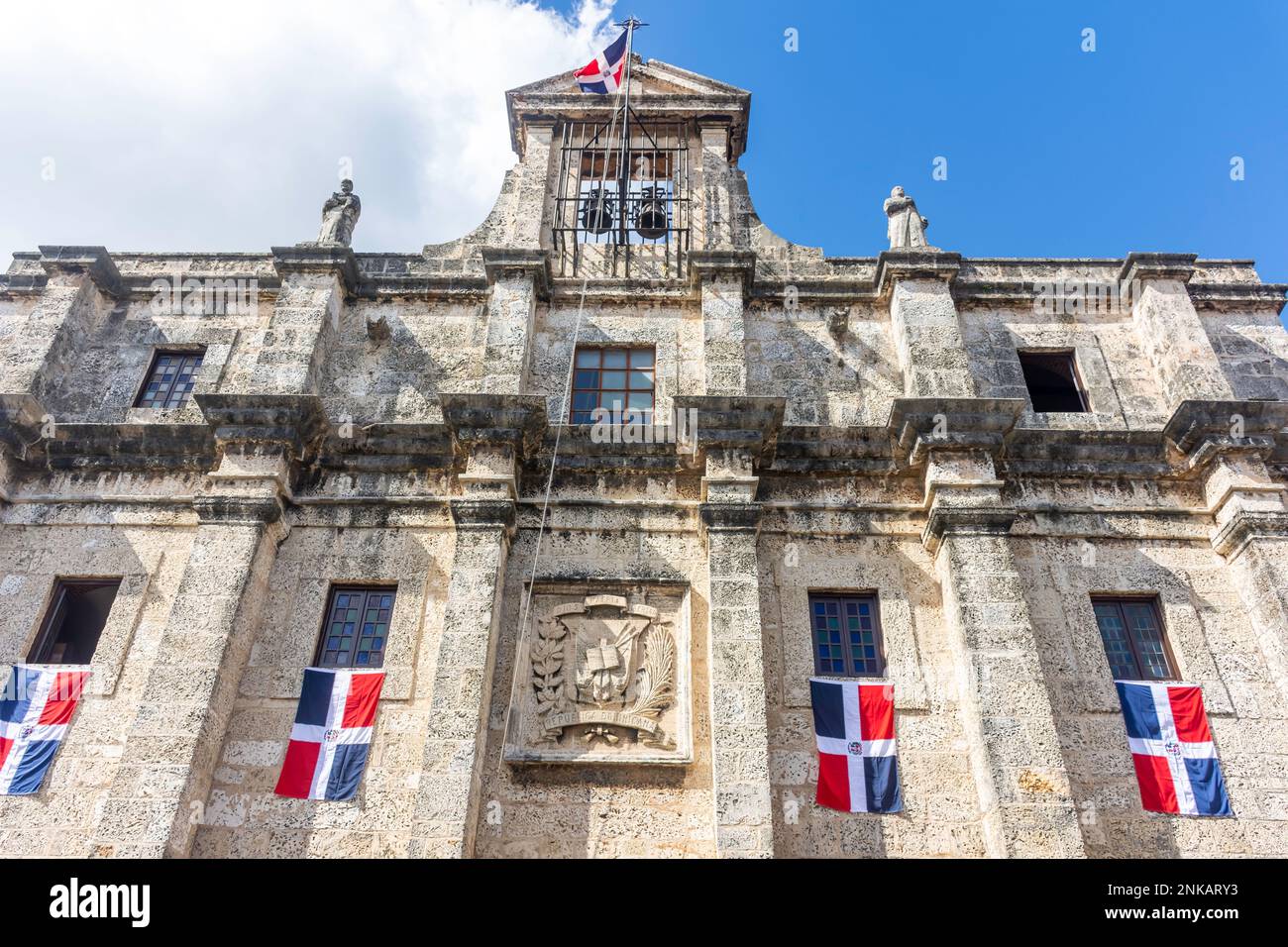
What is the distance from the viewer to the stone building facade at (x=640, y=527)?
464 inches

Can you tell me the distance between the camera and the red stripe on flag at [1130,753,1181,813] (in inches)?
465

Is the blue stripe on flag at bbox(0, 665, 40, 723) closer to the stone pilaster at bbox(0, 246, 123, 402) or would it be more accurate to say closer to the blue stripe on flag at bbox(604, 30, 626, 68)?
the stone pilaster at bbox(0, 246, 123, 402)

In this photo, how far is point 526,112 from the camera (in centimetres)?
A: 1872

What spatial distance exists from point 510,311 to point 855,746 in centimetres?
858

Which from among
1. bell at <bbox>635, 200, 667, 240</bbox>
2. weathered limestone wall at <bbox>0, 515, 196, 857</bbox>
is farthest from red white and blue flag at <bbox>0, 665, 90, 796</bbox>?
bell at <bbox>635, 200, 667, 240</bbox>

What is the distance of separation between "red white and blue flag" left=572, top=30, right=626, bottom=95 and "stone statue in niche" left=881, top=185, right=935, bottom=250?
5.46 metres

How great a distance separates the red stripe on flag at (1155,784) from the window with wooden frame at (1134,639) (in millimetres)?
1185

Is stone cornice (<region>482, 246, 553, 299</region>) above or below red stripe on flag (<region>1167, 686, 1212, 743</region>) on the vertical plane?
above

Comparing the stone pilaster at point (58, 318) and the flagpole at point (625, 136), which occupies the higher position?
the flagpole at point (625, 136)

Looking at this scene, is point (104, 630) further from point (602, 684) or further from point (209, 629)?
point (602, 684)

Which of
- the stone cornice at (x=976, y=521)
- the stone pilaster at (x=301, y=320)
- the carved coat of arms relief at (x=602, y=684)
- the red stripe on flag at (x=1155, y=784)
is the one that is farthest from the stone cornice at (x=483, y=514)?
the red stripe on flag at (x=1155, y=784)

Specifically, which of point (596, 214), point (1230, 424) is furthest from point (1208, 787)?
point (596, 214)

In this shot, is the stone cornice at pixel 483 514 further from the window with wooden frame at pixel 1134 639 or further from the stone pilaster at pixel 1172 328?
the stone pilaster at pixel 1172 328
